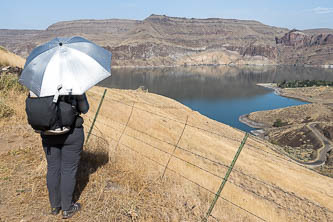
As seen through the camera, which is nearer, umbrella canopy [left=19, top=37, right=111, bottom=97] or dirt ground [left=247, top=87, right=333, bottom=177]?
umbrella canopy [left=19, top=37, right=111, bottom=97]

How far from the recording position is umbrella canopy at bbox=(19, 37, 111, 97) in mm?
3564

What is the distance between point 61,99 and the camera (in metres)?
3.62

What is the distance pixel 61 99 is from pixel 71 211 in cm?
187

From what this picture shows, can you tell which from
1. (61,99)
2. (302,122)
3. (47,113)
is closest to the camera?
(47,113)

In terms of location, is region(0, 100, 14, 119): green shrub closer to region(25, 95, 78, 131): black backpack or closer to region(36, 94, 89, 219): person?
region(36, 94, 89, 219): person

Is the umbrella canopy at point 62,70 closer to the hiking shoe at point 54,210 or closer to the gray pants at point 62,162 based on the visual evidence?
the gray pants at point 62,162

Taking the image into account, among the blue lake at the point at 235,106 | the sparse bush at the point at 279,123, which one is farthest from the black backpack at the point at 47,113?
the sparse bush at the point at 279,123

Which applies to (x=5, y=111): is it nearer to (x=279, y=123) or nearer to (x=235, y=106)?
(x=279, y=123)

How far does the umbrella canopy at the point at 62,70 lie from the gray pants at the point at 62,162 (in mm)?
671

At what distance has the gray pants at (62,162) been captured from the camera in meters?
3.83

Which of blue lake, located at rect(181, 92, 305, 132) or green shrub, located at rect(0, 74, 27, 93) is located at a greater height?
green shrub, located at rect(0, 74, 27, 93)

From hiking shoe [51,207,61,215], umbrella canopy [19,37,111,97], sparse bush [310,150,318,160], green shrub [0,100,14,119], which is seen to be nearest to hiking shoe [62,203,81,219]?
hiking shoe [51,207,61,215]

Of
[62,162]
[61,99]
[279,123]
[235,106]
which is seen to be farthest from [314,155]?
[61,99]

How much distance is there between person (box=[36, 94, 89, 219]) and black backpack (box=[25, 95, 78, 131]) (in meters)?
0.15
